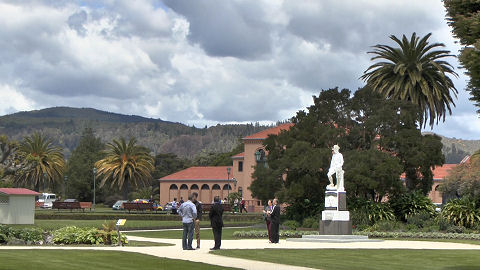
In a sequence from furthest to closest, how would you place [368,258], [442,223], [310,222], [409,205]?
[409,205]
[310,222]
[442,223]
[368,258]

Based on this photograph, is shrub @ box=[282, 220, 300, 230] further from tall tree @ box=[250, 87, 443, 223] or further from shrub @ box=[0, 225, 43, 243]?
shrub @ box=[0, 225, 43, 243]

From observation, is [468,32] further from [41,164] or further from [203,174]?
[203,174]

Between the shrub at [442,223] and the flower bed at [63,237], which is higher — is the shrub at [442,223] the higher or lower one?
the higher one

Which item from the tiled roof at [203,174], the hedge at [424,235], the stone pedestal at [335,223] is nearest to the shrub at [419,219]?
the hedge at [424,235]

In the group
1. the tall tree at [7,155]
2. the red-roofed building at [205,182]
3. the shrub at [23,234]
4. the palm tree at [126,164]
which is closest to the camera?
the shrub at [23,234]

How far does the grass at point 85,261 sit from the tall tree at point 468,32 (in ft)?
23.8

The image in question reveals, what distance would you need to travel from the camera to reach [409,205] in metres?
43.5

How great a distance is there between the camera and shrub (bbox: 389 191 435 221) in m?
43.1

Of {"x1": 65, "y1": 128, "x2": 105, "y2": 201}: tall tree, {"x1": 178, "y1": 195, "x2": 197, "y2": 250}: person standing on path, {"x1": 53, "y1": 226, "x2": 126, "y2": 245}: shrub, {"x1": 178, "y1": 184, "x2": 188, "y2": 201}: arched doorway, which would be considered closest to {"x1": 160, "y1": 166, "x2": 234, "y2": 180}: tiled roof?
{"x1": 178, "y1": 184, "x2": 188, "y2": 201}: arched doorway

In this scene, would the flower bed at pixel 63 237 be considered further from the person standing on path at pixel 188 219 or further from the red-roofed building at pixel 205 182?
the red-roofed building at pixel 205 182

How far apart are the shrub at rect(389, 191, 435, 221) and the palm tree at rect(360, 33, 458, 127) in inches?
629

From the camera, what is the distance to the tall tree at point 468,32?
13.5 m

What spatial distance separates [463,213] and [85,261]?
85.1 ft

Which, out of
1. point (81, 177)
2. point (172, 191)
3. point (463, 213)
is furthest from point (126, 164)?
point (463, 213)
